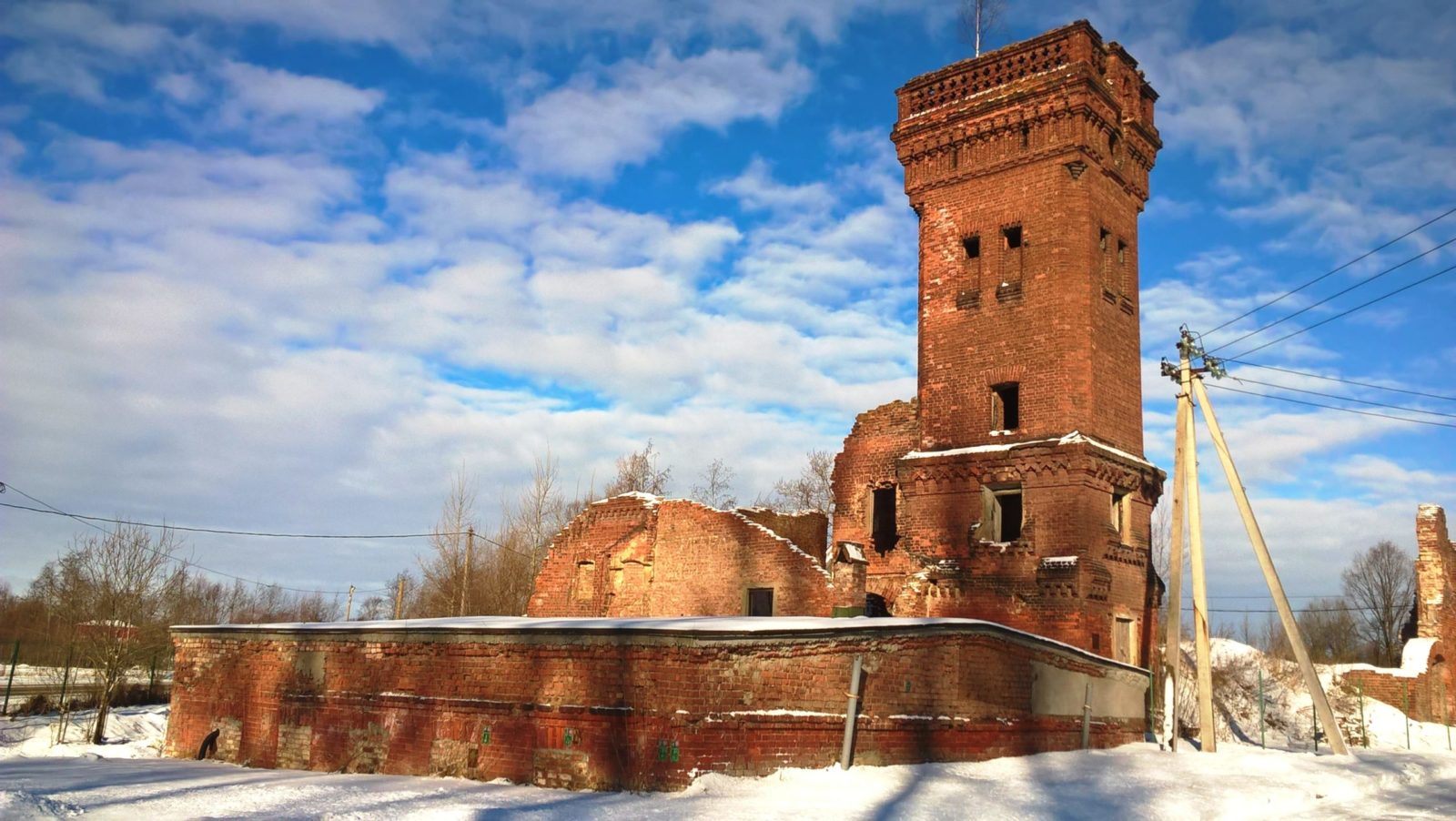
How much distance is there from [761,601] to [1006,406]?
638cm

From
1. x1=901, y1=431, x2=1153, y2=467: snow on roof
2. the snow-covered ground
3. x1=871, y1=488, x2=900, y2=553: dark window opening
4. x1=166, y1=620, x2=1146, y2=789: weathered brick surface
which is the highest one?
x1=901, y1=431, x2=1153, y2=467: snow on roof

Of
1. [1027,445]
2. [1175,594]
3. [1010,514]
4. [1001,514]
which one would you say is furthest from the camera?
[1010,514]

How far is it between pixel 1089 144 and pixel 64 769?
19.4 meters

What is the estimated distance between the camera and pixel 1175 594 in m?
17.2

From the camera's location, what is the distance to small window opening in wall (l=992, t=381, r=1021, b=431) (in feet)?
64.7

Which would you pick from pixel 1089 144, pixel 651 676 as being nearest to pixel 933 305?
pixel 1089 144

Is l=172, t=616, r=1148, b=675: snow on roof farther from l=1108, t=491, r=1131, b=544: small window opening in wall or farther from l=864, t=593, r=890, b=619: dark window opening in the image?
l=864, t=593, r=890, b=619: dark window opening

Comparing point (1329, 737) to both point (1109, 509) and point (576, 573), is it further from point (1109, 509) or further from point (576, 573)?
point (576, 573)

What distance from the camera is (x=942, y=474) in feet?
64.8

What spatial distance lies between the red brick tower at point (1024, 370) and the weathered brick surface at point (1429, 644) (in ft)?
35.6

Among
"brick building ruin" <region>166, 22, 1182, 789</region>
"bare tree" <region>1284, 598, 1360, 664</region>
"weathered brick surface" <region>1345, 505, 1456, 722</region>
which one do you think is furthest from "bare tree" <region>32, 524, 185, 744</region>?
"bare tree" <region>1284, 598, 1360, 664</region>

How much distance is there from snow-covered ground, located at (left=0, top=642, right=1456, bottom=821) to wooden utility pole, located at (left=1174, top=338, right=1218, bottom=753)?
0.79m

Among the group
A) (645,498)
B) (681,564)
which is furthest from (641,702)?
(645,498)

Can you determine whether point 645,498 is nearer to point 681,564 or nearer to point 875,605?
point 681,564
